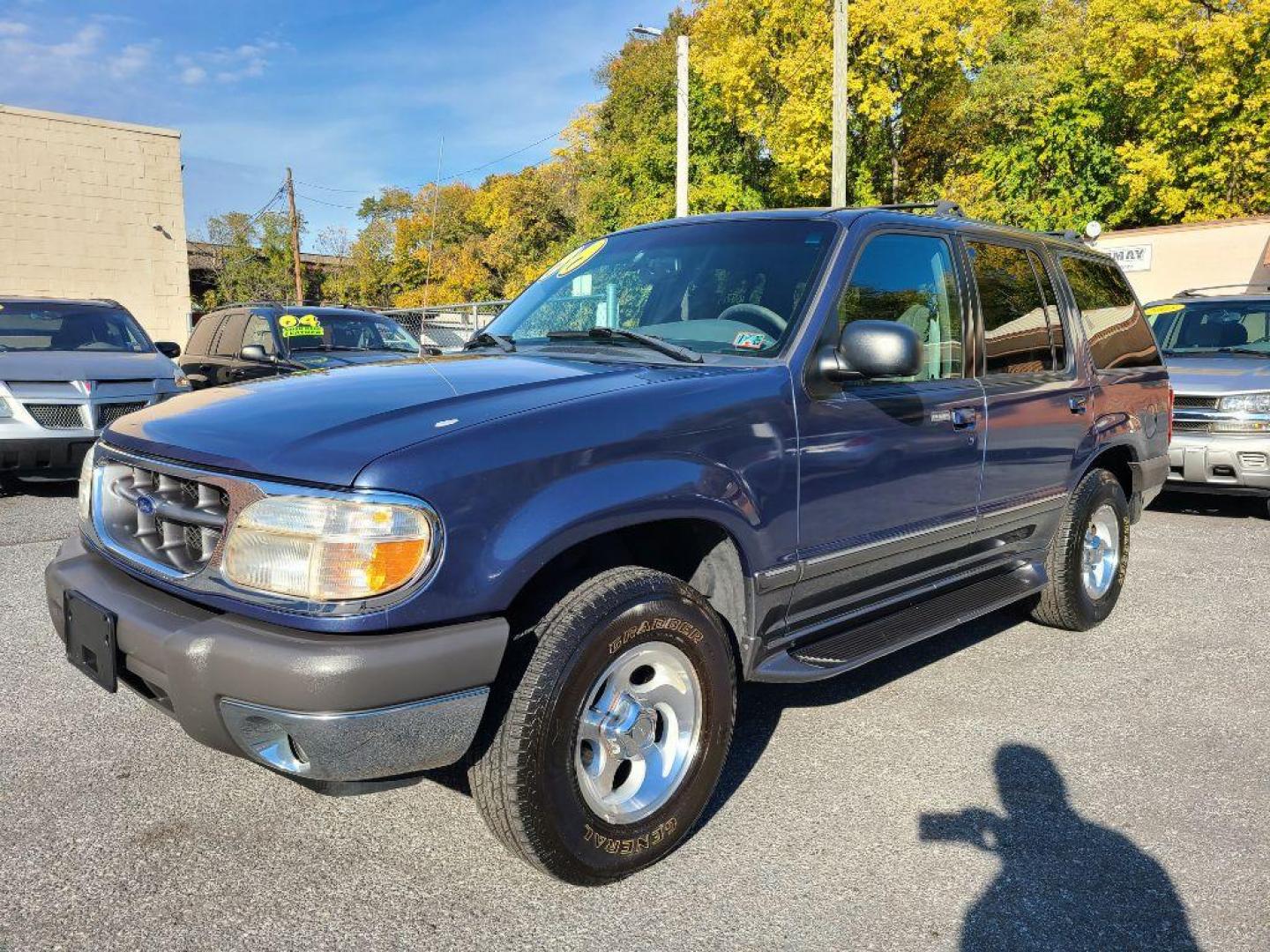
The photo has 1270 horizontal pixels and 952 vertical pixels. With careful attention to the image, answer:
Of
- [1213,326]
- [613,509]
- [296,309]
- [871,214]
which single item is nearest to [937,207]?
[871,214]

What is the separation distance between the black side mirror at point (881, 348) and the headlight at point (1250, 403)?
5.81 m

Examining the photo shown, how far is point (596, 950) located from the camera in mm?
2299

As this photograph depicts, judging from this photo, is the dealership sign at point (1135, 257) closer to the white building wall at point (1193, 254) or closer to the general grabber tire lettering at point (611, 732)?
the white building wall at point (1193, 254)

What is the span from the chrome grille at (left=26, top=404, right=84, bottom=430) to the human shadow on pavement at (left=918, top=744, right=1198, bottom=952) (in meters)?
7.40

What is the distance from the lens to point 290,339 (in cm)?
946

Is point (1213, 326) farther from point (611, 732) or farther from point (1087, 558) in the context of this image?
point (611, 732)

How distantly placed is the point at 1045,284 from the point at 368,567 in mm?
3546

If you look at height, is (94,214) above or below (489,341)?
above

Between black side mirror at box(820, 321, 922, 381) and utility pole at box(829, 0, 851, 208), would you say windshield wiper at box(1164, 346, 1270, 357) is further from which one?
utility pole at box(829, 0, 851, 208)

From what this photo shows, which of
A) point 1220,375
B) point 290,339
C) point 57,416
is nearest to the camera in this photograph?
point 1220,375

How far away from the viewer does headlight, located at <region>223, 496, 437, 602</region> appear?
214 centimetres

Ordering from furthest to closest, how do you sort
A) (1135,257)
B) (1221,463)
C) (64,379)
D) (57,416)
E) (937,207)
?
(1135,257) < (64,379) < (57,416) < (1221,463) < (937,207)

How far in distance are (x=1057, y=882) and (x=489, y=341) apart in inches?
104

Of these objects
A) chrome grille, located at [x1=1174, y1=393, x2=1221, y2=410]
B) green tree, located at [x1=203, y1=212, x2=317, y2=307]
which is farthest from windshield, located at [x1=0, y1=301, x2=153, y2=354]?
green tree, located at [x1=203, y1=212, x2=317, y2=307]
